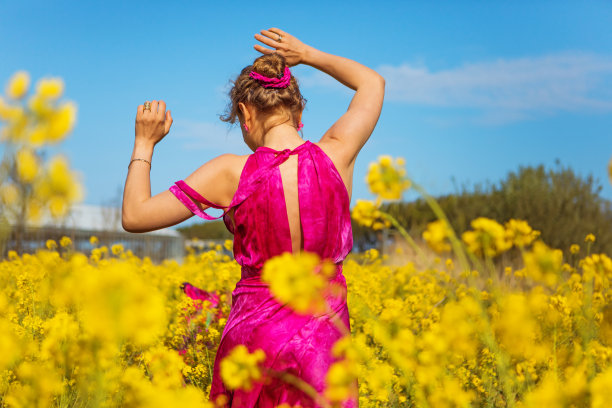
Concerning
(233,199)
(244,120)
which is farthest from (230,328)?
(244,120)

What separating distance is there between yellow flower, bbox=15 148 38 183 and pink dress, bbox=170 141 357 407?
19.8 inches

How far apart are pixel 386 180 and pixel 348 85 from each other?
0.72 metres

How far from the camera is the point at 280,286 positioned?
3.39ft

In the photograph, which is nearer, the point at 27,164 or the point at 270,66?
the point at 27,164

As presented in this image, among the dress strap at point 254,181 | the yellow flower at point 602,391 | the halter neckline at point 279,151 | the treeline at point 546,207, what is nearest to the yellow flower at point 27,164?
the dress strap at point 254,181

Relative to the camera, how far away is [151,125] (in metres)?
1.97

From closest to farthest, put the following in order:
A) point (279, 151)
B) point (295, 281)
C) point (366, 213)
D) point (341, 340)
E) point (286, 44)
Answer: point (295, 281), point (341, 340), point (279, 151), point (366, 213), point (286, 44)

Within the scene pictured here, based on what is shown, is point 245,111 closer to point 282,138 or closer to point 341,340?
point 282,138

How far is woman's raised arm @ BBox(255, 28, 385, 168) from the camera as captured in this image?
→ 207 centimetres

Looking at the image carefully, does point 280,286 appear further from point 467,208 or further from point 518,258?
point 467,208

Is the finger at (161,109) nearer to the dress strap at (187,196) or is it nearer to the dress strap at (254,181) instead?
the dress strap at (187,196)

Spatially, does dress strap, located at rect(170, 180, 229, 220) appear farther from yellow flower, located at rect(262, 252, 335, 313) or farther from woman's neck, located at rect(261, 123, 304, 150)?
yellow flower, located at rect(262, 252, 335, 313)

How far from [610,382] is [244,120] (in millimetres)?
1426

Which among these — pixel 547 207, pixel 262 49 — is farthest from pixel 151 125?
pixel 547 207
